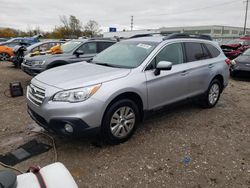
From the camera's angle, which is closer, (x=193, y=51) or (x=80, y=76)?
(x=80, y=76)

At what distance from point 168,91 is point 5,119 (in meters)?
3.33

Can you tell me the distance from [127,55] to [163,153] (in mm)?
1860

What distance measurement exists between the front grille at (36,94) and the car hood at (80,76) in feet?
0.47

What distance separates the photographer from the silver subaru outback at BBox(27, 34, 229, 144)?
3236mm

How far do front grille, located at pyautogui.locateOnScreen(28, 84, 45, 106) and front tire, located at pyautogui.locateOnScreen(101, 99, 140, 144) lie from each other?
0.96m

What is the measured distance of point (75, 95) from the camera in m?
3.22

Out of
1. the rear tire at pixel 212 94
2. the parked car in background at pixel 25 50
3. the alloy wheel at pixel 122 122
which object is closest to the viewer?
the alloy wheel at pixel 122 122

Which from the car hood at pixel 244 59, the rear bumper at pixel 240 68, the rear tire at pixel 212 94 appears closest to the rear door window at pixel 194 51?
the rear tire at pixel 212 94

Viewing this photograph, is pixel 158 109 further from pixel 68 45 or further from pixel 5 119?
pixel 68 45

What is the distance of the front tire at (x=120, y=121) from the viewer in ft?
11.4

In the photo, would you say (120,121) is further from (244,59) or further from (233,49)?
(233,49)

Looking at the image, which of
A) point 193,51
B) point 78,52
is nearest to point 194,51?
point 193,51

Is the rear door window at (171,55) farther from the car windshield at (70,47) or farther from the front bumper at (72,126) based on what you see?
the car windshield at (70,47)

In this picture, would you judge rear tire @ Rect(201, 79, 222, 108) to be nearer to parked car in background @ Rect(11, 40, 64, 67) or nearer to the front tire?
the front tire
